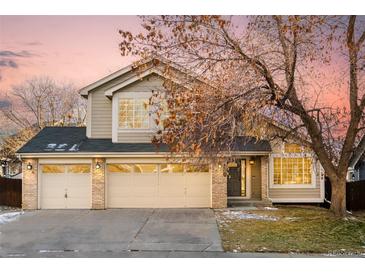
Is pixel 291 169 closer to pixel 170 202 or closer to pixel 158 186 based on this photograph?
pixel 170 202

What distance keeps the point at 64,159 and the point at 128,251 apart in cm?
712

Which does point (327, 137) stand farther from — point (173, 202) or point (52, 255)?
point (52, 255)

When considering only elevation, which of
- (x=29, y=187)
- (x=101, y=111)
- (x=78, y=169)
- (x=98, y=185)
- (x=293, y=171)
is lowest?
(x=29, y=187)

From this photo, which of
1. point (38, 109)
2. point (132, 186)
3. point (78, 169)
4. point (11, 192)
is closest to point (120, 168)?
point (132, 186)

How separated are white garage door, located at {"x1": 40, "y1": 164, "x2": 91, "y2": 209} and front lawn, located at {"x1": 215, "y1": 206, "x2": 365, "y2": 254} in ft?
18.5

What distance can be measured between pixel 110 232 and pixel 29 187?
5.78 m

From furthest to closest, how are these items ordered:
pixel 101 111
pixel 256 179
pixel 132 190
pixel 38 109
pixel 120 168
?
pixel 38 109 < pixel 256 179 < pixel 101 111 < pixel 120 168 < pixel 132 190

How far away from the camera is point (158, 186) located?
14.3m

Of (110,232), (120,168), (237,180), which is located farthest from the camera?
(237,180)

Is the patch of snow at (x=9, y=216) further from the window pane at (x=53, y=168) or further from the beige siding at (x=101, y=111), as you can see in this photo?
the beige siding at (x=101, y=111)

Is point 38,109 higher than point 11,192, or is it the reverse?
point 38,109

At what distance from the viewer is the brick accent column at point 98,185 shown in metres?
14.1

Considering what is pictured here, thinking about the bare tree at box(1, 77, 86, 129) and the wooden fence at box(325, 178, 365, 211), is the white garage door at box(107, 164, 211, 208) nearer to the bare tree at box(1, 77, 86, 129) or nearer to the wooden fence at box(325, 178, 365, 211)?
the wooden fence at box(325, 178, 365, 211)

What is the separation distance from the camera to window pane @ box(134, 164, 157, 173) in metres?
14.4
